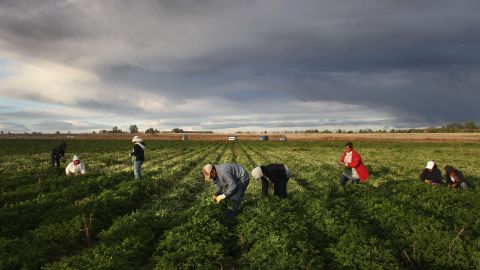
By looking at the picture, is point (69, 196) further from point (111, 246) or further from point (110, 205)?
point (111, 246)

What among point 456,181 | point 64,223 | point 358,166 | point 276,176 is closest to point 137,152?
point 64,223

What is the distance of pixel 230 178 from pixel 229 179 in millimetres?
40

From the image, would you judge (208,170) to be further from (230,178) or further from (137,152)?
(137,152)

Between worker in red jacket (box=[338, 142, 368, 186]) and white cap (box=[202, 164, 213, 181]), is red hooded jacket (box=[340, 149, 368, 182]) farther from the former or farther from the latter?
white cap (box=[202, 164, 213, 181])

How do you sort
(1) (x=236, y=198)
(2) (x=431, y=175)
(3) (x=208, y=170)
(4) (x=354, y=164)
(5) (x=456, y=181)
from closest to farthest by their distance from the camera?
(3) (x=208, y=170)
(1) (x=236, y=198)
(4) (x=354, y=164)
(5) (x=456, y=181)
(2) (x=431, y=175)

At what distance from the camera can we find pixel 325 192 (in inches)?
576

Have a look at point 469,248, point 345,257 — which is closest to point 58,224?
point 345,257

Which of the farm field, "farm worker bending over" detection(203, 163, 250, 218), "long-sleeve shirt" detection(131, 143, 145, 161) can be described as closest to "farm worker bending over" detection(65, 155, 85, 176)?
"long-sleeve shirt" detection(131, 143, 145, 161)

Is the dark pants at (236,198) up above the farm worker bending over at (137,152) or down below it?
below

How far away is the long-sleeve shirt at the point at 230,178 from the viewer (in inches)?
433

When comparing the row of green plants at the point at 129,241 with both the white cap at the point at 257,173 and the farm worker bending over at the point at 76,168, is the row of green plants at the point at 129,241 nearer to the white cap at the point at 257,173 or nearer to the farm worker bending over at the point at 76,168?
the white cap at the point at 257,173

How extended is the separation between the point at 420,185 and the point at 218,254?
10.1 metres

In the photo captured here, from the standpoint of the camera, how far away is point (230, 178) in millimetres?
10969

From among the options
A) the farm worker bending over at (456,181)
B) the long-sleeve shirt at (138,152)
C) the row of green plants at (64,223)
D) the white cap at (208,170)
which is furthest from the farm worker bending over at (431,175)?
the long-sleeve shirt at (138,152)
